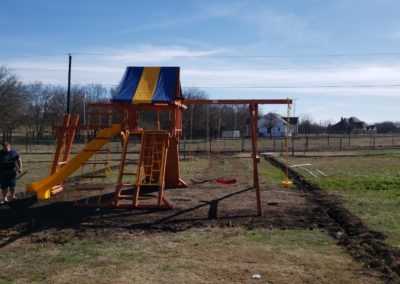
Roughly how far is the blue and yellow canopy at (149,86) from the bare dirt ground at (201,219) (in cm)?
297

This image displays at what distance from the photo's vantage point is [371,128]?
529 ft

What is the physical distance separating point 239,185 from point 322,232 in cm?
794

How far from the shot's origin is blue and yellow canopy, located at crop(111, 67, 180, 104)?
14.5 metres

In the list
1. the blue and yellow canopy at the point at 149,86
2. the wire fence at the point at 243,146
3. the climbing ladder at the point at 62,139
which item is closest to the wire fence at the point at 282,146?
the wire fence at the point at 243,146

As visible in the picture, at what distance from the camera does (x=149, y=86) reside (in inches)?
602

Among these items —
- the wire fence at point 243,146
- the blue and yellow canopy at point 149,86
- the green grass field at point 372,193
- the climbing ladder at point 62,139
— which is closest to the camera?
the green grass field at point 372,193

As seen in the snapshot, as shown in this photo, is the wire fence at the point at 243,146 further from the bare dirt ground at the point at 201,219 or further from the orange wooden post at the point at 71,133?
the bare dirt ground at the point at 201,219

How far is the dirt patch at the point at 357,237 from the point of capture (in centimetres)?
738

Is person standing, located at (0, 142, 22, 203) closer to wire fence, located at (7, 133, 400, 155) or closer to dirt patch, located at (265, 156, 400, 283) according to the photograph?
dirt patch, located at (265, 156, 400, 283)

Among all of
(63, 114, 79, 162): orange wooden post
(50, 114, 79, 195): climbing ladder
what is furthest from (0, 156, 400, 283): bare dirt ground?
(63, 114, 79, 162): orange wooden post

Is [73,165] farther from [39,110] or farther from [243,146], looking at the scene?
[39,110]

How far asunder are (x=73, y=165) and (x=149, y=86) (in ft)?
11.2

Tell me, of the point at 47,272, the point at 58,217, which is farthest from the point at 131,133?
the point at 47,272

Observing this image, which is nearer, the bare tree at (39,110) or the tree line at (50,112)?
the tree line at (50,112)
